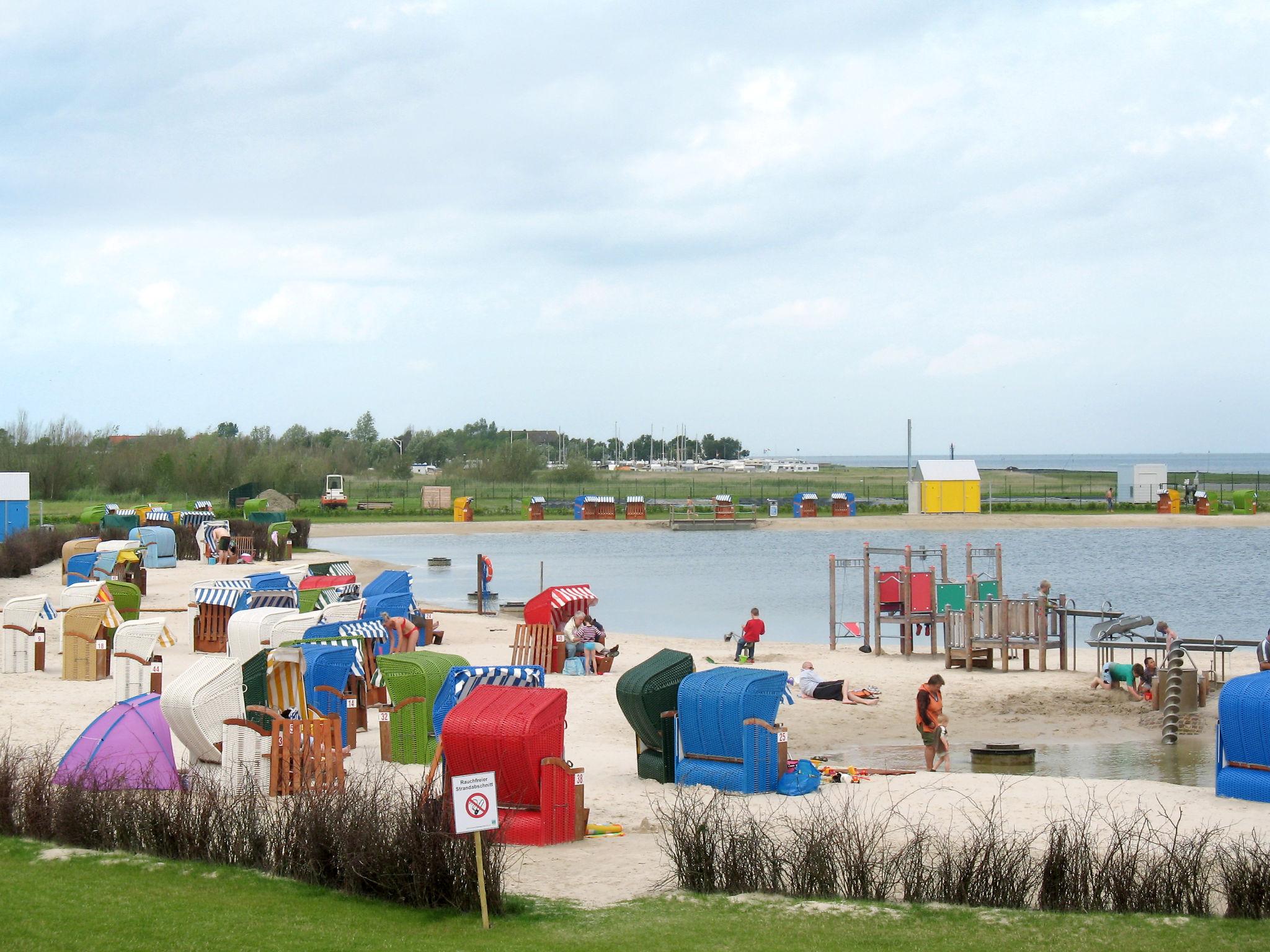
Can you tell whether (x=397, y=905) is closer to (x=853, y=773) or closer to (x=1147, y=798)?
(x=853, y=773)

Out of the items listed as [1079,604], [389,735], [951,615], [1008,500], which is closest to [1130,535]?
[1008,500]

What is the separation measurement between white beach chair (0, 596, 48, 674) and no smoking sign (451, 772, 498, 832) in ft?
49.9

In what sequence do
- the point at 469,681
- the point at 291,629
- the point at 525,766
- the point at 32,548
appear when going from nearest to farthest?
the point at 525,766
the point at 469,681
the point at 291,629
the point at 32,548

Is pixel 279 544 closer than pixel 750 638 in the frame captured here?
No

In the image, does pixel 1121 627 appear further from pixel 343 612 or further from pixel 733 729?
pixel 343 612

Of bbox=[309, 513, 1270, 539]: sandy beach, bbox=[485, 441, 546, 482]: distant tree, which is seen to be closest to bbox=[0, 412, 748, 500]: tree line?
bbox=[485, 441, 546, 482]: distant tree

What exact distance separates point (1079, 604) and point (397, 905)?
32836 millimetres

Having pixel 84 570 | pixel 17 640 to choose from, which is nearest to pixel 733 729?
pixel 17 640

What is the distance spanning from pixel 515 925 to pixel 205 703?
5811mm

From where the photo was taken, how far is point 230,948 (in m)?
7.41

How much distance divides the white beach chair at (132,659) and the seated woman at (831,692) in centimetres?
1012

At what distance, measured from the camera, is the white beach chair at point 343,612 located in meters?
19.1

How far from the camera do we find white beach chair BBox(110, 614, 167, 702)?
17625 millimetres

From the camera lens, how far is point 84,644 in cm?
1959
